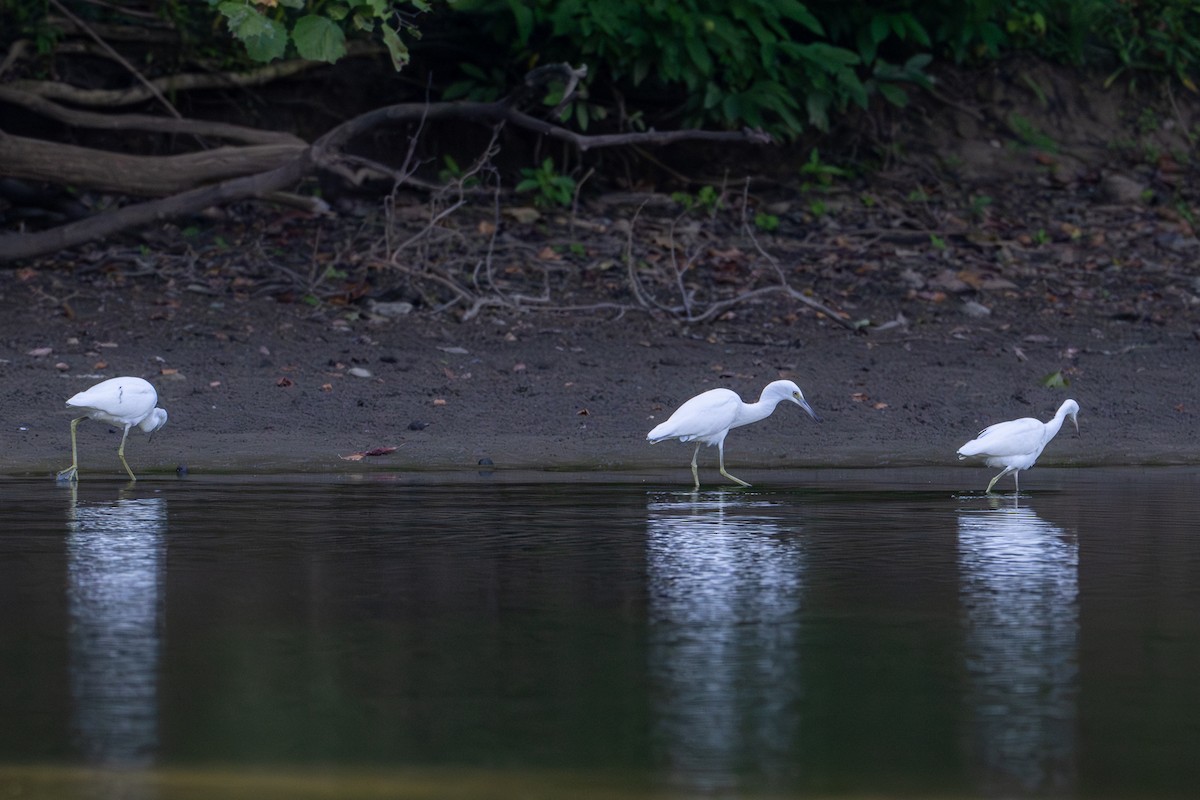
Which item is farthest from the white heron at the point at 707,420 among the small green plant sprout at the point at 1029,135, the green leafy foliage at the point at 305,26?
the small green plant sprout at the point at 1029,135

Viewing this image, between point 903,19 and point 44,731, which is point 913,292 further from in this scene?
point 44,731

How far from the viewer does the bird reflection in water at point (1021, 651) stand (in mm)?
4168

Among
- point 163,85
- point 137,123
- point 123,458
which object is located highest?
point 163,85

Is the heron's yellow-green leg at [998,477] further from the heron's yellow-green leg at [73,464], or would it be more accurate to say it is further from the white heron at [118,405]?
the heron's yellow-green leg at [73,464]

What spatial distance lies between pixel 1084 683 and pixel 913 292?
993cm

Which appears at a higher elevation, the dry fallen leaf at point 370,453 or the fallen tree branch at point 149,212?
the fallen tree branch at point 149,212

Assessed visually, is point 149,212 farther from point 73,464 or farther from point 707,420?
point 707,420

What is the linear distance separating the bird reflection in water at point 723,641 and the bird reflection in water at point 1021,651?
1.60 feet

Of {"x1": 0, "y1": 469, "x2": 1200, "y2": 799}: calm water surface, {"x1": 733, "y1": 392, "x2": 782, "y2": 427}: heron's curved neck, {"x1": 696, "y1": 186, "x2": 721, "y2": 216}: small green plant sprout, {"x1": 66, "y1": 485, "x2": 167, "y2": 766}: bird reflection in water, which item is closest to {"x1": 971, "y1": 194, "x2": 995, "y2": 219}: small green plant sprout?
{"x1": 696, "y1": 186, "x2": 721, "y2": 216}: small green plant sprout

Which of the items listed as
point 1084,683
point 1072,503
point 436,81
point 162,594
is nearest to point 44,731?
point 162,594

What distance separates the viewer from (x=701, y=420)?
392 inches

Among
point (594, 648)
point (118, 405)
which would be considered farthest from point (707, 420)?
point (594, 648)

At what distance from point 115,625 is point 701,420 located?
15.8ft

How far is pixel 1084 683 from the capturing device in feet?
16.1
